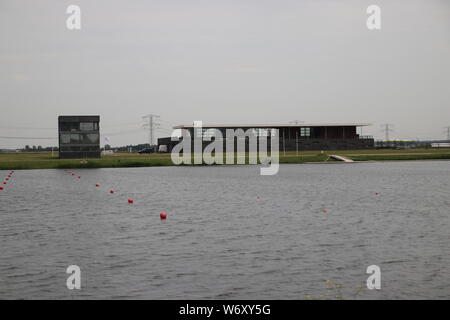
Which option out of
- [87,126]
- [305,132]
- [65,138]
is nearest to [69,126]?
[65,138]

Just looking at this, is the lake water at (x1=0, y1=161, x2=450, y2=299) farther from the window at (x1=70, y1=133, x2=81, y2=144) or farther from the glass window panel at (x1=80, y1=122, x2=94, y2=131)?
the glass window panel at (x1=80, y1=122, x2=94, y2=131)

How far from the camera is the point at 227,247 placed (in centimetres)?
2472

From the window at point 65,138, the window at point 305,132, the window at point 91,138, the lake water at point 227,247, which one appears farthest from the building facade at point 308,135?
the lake water at point 227,247

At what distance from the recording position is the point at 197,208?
40.3 m

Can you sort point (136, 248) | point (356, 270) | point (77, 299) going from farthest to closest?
1. point (136, 248)
2. point (356, 270)
3. point (77, 299)

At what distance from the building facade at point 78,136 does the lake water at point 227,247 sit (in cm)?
7930

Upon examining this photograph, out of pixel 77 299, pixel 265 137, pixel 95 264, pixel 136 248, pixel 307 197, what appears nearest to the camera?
pixel 77 299

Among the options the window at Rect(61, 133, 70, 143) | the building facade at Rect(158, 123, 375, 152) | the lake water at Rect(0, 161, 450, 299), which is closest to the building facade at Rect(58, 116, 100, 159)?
the window at Rect(61, 133, 70, 143)

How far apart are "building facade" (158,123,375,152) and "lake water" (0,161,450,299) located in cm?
11581

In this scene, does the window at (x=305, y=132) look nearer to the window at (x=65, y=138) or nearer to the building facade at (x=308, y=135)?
the building facade at (x=308, y=135)

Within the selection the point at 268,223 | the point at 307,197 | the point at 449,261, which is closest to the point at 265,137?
the point at 307,197

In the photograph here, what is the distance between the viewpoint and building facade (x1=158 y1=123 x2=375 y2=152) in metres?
162
